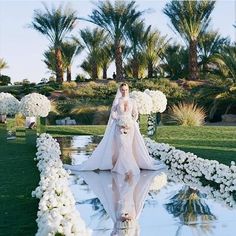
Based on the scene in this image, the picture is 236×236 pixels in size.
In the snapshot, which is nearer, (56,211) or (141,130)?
(56,211)

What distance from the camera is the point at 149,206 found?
7.38 m

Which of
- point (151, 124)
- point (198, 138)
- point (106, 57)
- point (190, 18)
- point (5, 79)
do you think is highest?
point (190, 18)

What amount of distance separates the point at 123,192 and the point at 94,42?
41591 millimetres

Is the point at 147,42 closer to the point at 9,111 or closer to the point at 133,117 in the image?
the point at 9,111

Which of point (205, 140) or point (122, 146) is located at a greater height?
point (122, 146)

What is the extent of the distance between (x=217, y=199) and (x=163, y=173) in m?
2.59

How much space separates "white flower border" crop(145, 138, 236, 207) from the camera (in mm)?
8344

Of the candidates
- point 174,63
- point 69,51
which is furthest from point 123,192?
point 69,51

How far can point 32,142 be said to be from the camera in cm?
1602

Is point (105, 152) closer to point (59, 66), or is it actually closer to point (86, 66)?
point (59, 66)

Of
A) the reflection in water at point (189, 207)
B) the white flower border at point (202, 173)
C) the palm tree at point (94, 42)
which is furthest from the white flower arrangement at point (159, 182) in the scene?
the palm tree at point (94, 42)

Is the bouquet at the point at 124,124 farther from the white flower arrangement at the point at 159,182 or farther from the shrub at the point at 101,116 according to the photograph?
the shrub at the point at 101,116

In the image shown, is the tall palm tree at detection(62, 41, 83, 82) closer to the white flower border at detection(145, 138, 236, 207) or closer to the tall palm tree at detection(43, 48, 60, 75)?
the tall palm tree at detection(43, 48, 60, 75)

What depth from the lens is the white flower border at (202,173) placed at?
834 cm
